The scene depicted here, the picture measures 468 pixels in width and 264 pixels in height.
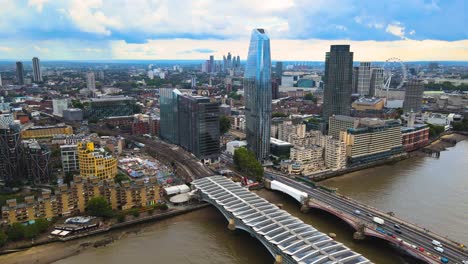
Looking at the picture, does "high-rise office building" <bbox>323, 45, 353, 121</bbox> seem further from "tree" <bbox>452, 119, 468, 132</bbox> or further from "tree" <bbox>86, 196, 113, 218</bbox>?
"tree" <bbox>86, 196, 113, 218</bbox>

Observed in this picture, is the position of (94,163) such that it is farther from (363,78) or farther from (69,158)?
(363,78)

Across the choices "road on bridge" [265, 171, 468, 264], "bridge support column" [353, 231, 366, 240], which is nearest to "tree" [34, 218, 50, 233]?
"road on bridge" [265, 171, 468, 264]

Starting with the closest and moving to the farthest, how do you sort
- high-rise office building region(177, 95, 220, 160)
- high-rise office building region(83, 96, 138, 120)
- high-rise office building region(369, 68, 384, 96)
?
high-rise office building region(177, 95, 220, 160) → high-rise office building region(83, 96, 138, 120) → high-rise office building region(369, 68, 384, 96)

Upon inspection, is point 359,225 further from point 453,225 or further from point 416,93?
point 416,93

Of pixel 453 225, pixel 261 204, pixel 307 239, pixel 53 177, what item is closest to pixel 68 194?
pixel 53 177

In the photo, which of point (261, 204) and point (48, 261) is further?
point (261, 204)

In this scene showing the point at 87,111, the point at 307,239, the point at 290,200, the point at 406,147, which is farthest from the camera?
the point at 87,111
